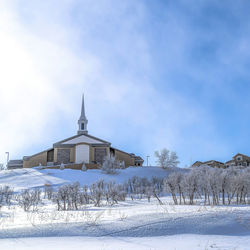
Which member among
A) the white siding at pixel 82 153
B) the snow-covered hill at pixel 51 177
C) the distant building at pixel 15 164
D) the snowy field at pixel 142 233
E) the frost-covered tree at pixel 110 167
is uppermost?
the white siding at pixel 82 153

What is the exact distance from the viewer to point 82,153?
146 ft

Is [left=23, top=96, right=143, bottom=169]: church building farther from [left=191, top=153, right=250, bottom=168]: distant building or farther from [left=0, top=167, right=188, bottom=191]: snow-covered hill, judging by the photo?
[left=191, top=153, right=250, bottom=168]: distant building

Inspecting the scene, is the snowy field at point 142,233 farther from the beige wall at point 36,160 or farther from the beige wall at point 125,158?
the beige wall at point 36,160

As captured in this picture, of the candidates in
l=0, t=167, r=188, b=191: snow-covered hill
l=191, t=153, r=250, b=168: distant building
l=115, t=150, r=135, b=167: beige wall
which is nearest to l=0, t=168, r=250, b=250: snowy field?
l=0, t=167, r=188, b=191: snow-covered hill

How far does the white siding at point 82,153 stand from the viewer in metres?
44.3

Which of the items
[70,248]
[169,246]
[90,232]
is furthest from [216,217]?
[70,248]

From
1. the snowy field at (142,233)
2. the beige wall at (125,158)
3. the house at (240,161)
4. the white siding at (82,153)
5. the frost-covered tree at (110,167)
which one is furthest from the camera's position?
the house at (240,161)

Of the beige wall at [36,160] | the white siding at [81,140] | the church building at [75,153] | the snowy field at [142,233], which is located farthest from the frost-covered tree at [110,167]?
the snowy field at [142,233]

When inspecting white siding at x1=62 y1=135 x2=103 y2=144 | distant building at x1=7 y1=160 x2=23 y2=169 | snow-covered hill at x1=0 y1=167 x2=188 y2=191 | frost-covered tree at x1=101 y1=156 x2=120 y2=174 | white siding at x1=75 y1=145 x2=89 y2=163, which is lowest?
snow-covered hill at x1=0 y1=167 x2=188 y2=191

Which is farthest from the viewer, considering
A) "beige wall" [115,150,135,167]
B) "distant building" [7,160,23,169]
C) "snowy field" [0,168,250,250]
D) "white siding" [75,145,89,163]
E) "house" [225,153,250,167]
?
"house" [225,153,250,167]

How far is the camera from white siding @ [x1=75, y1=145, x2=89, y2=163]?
145 feet

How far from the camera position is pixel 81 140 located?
4644 centimetres

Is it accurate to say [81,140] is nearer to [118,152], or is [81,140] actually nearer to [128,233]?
[118,152]

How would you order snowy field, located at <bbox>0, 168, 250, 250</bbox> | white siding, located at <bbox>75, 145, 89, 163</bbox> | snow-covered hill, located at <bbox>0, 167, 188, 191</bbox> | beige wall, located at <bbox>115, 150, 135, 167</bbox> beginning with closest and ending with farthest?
1. snowy field, located at <bbox>0, 168, 250, 250</bbox>
2. snow-covered hill, located at <bbox>0, 167, 188, 191</bbox>
3. white siding, located at <bbox>75, 145, 89, 163</bbox>
4. beige wall, located at <bbox>115, 150, 135, 167</bbox>
